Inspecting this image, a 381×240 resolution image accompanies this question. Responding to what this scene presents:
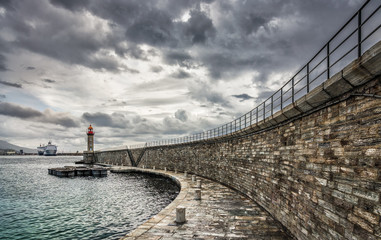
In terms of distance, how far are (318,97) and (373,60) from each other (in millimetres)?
2256

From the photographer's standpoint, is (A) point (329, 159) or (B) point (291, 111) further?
(B) point (291, 111)

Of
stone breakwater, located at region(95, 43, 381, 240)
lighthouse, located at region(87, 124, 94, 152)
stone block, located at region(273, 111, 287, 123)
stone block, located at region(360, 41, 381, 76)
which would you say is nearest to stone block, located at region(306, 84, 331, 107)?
stone breakwater, located at region(95, 43, 381, 240)

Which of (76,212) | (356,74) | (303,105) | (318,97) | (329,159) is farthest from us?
(76,212)

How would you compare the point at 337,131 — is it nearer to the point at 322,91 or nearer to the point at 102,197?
the point at 322,91

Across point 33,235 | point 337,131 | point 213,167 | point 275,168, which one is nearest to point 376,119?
point 337,131

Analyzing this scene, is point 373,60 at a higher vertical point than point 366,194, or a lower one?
higher

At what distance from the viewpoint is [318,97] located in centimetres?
640

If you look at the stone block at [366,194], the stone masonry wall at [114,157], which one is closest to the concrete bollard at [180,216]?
the stone block at [366,194]

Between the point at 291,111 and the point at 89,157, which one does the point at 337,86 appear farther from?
the point at 89,157

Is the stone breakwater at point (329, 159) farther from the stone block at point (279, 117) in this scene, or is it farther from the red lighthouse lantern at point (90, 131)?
the red lighthouse lantern at point (90, 131)

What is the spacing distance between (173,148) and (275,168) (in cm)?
2695

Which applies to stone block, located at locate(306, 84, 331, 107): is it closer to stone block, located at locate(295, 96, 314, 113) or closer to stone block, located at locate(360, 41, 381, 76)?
stone block, located at locate(295, 96, 314, 113)

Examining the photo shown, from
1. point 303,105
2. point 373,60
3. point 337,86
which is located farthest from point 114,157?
point 373,60

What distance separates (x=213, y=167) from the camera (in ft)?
75.4
